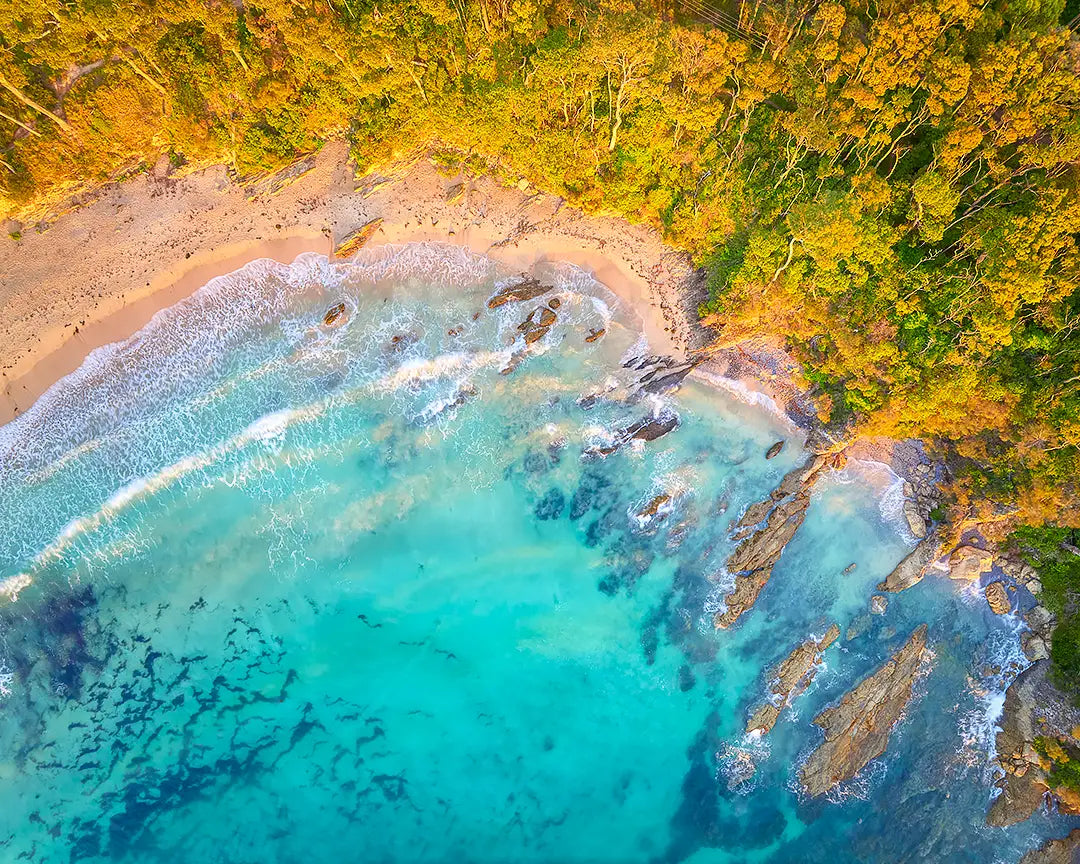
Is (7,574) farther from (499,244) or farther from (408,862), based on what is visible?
(499,244)

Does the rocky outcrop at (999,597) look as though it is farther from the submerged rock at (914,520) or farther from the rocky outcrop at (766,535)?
the rocky outcrop at (766,535)

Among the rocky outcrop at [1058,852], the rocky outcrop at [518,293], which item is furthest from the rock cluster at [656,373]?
the rocky outcrop at [1058,852]

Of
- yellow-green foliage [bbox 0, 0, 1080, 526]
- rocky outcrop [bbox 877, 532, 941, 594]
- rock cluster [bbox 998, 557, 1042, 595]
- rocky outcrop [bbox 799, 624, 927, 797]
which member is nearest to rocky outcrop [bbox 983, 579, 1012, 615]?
rock cluster [bbox 998, 557, 1042, 595]

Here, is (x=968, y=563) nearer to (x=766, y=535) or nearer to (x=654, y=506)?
(x=766, y=535)

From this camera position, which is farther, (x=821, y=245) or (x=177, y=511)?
(x=177, y=511)

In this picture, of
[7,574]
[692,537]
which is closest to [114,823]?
[7,574]

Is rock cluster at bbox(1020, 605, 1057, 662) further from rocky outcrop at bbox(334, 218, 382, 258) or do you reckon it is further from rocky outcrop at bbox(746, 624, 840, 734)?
rocky outcrop at bbox(334, 218, 382, 258)
